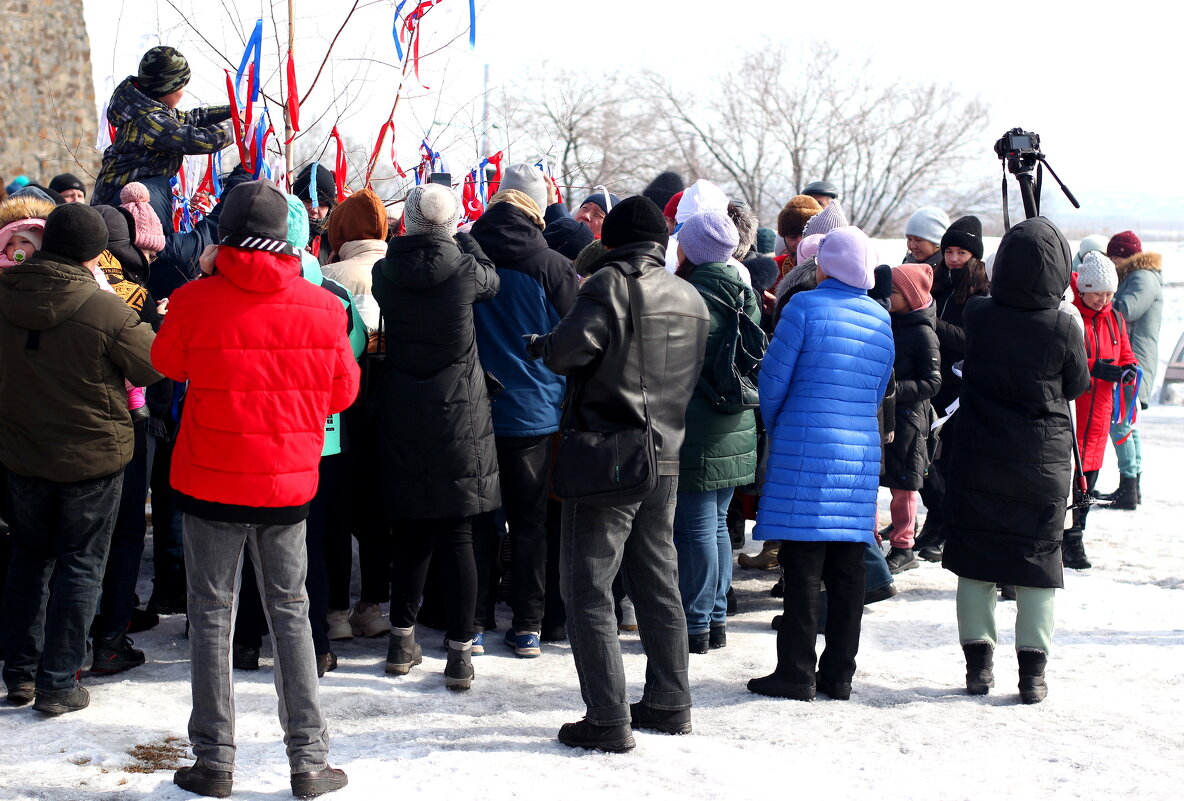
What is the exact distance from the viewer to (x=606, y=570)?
4215 millimetres

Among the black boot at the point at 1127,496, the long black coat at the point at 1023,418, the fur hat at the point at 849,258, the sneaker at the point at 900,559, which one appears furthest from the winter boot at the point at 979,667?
the black boot at the point at 1127,496

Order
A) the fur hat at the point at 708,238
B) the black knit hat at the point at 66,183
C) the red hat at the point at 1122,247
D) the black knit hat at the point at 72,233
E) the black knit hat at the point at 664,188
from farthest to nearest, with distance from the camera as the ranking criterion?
1. the red hat at the point at 1122,247
2. the black knit hat at the point at 66,183
3. the black knit hat at the point at 664,188
4. the fur hat at the point at 708,238
5. the black knit hat at the point at 72,233

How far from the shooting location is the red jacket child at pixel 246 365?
11.9 feet

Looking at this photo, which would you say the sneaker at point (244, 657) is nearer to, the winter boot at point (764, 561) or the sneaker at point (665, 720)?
the sneaker at point (665, 720)

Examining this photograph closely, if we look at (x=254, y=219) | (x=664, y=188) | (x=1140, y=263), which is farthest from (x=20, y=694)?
(x=1140, y=263)

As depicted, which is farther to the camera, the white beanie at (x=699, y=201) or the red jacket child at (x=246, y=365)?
the white beanie at (x=699, y=201)

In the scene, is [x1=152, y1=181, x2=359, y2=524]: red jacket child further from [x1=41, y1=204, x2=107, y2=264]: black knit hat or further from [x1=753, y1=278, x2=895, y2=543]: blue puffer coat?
[x1=753, y1=278, x2=895, y2=543]: blue puffer coat

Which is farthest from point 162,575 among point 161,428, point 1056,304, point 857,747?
point 1056,304

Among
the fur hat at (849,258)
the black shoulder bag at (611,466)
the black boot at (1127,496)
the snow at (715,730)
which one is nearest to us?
the snow at (715,730)

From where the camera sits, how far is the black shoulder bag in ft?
13.5

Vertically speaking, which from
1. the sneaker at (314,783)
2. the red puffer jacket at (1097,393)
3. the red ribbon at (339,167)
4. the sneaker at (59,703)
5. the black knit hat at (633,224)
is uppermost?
the red ribbon at (339,167)

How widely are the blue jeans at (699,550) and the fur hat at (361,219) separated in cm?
178

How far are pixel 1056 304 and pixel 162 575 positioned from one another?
4170 millimetres

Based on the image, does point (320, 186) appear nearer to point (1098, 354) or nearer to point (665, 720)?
point (665, 720)
